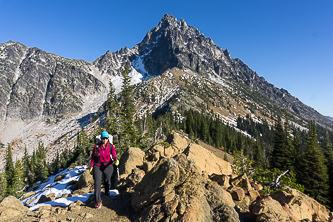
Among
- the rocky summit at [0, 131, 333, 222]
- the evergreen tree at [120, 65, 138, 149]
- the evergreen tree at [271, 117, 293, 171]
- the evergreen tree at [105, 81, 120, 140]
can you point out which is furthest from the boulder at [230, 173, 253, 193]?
the evergreen tree at [271, 117, 293, 171]

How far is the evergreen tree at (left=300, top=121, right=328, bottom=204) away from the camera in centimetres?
2809

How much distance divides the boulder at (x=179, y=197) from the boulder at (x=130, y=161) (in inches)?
248

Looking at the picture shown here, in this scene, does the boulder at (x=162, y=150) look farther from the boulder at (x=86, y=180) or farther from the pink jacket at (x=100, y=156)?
the pink jacket at (x=100, y=156)

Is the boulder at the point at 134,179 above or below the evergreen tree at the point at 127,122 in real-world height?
below

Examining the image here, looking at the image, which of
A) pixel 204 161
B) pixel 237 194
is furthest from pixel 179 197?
pixel 204 161

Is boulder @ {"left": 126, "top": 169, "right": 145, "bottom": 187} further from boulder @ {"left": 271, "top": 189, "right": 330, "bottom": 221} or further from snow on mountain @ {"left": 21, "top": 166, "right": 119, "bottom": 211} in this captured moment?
boulder @ {"left": 271, "top": 189, "right": 330, "bottom": 221}

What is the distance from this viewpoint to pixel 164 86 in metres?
199

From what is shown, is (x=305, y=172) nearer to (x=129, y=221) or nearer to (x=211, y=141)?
(x=129, y=221)

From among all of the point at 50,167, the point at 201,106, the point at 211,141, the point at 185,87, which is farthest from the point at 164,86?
the point at 50,167

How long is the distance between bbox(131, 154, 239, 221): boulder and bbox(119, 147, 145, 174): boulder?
6.31m

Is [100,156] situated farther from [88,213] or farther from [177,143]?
[177,143]

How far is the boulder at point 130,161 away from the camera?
13.1m

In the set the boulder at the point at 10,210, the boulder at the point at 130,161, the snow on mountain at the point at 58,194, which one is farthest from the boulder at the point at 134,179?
the boulder at the point at 10,210

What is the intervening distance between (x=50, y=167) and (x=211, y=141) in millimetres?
75691
